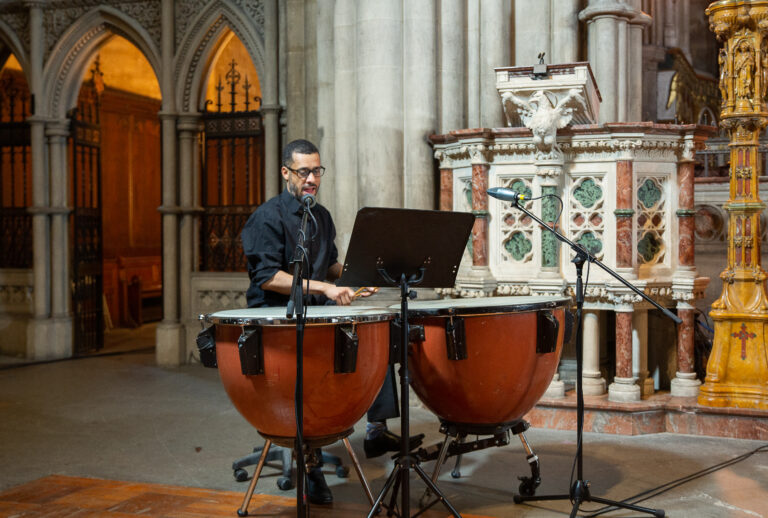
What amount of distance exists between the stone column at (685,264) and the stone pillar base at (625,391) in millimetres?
323

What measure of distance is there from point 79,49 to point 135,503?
618cm

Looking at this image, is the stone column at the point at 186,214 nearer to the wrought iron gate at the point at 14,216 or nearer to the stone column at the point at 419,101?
the wrought iron gate at the point at 14,216

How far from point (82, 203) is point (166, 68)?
194 cm

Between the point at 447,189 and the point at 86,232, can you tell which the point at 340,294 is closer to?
the point at 447,189

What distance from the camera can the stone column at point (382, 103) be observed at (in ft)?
19.5

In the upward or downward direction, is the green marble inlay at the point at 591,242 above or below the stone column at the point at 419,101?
below

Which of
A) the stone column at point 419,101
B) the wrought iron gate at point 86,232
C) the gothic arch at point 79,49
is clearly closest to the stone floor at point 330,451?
the stone column at point 419,101

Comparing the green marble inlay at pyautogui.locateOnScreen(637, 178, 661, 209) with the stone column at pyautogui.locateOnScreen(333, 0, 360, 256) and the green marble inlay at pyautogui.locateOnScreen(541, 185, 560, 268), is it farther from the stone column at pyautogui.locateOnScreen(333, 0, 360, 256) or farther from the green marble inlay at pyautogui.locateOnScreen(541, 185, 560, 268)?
the stone column at pyautogui.locateOnScreen(333, 0, 360, 256)

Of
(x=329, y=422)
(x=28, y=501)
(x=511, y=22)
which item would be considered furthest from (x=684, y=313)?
(x=28, y=501)

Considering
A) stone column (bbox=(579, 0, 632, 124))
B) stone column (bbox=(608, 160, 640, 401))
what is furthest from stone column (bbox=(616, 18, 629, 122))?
stone column (bbox=(608, 160, 640, 401))

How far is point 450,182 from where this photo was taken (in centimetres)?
578

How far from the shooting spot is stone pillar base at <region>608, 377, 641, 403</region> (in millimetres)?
5109

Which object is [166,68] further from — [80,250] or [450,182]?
[450,182]

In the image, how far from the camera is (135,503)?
368cm
